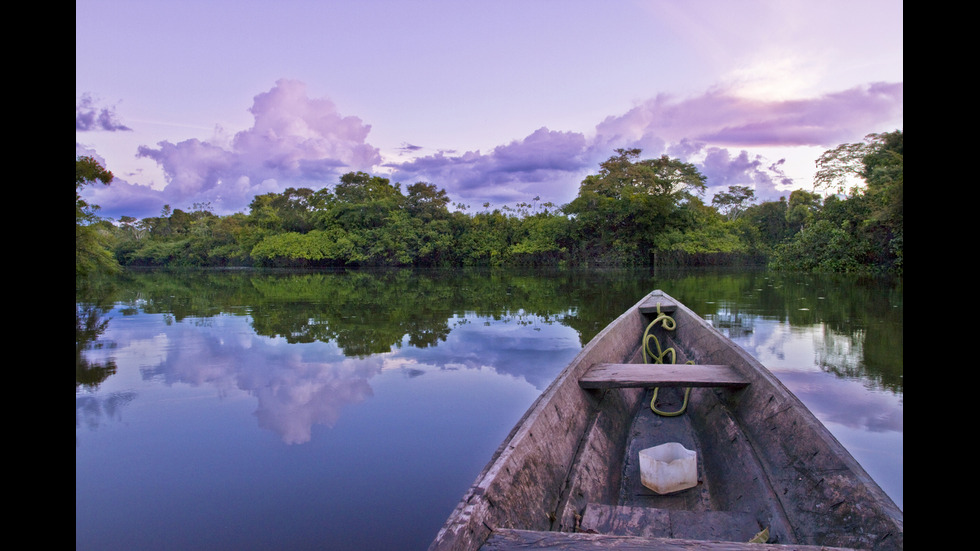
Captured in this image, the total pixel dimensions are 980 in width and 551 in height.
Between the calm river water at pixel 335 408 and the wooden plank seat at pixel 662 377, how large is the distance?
27.7 inches

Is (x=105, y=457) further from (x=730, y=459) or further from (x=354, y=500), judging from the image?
(x=730, y=459)

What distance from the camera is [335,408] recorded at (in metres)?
3.38

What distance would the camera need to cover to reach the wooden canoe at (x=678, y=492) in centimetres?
124

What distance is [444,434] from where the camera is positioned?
2.93 metres

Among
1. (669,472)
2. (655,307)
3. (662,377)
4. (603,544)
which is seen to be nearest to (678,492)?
(669,472)

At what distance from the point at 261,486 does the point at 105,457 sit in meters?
1.02

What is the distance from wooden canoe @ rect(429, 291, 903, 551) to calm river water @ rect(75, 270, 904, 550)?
1.96ft

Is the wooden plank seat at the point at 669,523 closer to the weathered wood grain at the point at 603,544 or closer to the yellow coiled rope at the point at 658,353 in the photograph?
the weathered wood grain at the point at 603,544

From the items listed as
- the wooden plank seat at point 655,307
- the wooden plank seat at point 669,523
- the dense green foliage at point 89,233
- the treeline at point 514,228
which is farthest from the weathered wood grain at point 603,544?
the treeline at point 514,228

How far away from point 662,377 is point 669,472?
0.58 metres

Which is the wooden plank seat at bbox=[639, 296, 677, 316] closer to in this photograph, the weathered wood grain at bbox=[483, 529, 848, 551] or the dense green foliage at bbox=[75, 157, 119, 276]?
the weathered wood grain at bbox=[483, 529, 848, 551]
